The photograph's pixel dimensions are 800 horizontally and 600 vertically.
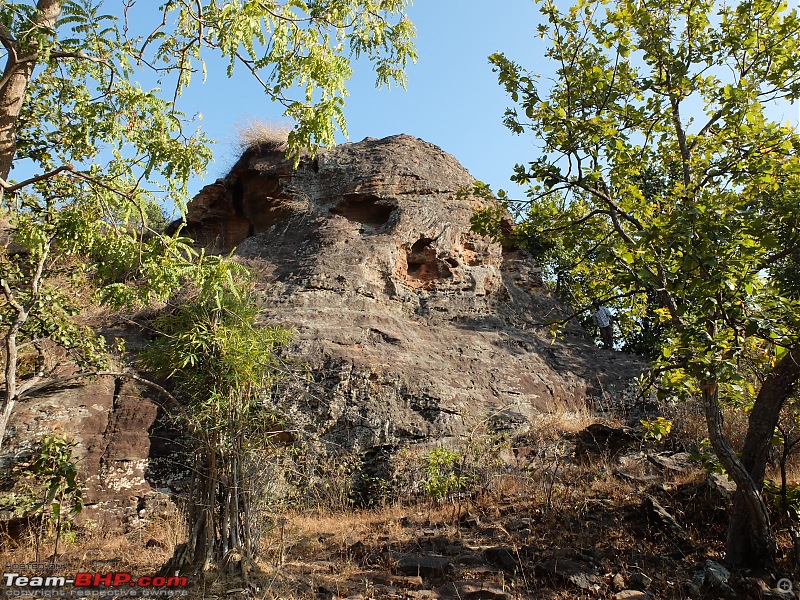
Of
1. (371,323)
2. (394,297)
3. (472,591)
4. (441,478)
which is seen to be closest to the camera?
(472,591)

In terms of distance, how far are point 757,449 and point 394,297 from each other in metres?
7.58

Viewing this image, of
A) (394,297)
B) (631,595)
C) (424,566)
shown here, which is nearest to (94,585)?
(424,566)

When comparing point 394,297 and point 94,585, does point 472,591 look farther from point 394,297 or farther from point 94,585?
point 394,297

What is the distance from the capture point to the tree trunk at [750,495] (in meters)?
4.80

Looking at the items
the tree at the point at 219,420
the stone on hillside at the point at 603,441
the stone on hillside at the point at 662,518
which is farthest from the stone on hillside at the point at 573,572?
the stone on hillside at the point at 603,441

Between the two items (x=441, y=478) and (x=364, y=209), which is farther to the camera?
(x=364, y=209)

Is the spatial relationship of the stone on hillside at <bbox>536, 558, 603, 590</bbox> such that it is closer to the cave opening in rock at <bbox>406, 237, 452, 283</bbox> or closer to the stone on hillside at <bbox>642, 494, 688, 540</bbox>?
the stone on hillside at <bbox>642, 494, 688, 540</bbox>

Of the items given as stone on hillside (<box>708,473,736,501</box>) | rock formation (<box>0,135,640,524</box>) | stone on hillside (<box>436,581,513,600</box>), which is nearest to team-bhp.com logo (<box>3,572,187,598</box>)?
stone on hillside (<box>436,581,513,600</box>)

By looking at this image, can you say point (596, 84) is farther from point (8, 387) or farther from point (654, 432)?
point (8, 387)

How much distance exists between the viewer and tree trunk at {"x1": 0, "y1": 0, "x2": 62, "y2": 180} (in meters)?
3.78

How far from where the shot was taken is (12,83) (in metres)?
3.91

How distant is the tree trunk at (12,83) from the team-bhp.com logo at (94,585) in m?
3.29

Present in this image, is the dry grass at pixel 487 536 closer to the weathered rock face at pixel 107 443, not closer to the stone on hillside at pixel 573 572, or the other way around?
the stone on hillside at pixel 573 572

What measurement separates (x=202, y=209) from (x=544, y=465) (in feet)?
36.1
